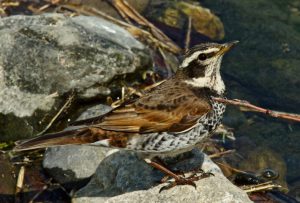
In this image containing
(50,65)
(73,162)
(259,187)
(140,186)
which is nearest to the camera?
(140,186)

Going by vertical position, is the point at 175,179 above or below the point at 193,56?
below

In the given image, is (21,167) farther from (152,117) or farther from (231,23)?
(231,23)

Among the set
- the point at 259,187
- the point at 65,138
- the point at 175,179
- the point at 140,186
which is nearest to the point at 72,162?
the point at 65,138

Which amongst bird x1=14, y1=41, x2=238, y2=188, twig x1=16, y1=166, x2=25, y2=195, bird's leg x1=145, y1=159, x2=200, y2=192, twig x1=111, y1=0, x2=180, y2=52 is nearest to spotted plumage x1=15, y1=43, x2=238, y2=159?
bird x1=14, y1=41, x2=238, y2=188

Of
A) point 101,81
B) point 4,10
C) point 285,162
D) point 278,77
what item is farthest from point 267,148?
point 4,10

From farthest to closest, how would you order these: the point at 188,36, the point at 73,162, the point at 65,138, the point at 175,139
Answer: the point at 188,36 < the point at 73,162 < the point at 65,138 < the point at 175,139

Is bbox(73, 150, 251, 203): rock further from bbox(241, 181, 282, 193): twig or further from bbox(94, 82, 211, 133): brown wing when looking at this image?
bbox(241, 181, 282, 193): twig

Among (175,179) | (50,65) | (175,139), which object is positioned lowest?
(175,179)

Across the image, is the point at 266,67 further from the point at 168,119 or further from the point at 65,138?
the point at 65,138
